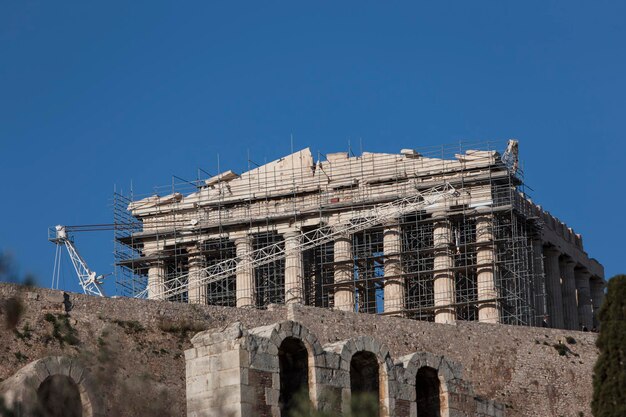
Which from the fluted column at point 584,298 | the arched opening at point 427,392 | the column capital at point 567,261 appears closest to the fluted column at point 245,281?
the column capital at point 567,261

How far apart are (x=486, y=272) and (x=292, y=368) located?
101ft

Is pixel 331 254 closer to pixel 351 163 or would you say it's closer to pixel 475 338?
pixel 351 163

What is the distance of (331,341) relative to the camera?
54250 millimetres

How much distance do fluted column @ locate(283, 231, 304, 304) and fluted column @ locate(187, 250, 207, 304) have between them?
353 cm

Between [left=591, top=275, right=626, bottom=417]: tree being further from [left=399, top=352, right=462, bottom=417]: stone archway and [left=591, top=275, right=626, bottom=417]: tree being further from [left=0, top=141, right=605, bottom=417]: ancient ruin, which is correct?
[left=0, top=141, right=605, bottom=417]: ancient ruin

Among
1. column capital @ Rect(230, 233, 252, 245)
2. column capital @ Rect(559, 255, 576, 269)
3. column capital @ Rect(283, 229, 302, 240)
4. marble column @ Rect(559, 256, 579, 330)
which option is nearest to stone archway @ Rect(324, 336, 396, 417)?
column capital @ Rect(283, 229, 302, 240)

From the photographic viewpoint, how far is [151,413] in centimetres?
2686

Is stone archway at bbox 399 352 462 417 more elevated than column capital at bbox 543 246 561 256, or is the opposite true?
column capital at bbox 543 246 561 256

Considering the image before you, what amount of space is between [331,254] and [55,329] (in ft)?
88.2

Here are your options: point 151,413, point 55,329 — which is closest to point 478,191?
point 55,329

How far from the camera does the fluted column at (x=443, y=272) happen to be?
70688 millimetres

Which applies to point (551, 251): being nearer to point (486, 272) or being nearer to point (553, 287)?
point (553, 287)

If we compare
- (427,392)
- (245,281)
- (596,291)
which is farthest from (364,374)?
(596,291)

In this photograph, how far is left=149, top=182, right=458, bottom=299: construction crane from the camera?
7194 cm
